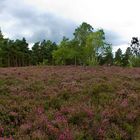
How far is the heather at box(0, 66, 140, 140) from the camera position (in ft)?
36.0

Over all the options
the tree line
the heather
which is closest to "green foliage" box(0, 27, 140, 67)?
the tree line

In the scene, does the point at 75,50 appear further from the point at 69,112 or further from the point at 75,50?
the point at 69,112

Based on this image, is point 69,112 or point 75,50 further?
point 75,50

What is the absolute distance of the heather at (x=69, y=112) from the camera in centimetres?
1098

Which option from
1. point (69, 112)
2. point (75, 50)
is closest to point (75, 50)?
point (75, 50)

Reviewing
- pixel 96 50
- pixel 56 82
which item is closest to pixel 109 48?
pixel 96 50

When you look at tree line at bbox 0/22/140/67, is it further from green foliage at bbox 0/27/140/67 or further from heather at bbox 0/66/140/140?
heather at bbox 0/66/140/140

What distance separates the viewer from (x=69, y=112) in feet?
41.9

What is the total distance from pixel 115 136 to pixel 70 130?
1.58 m

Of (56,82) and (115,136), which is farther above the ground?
(56,82)

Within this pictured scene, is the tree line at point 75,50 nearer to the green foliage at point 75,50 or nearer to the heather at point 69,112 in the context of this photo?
the green foliage at point 75,50

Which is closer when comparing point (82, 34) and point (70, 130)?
point (70, 130)

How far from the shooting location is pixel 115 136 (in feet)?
37.1

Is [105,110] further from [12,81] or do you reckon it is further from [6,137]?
[12,81]
